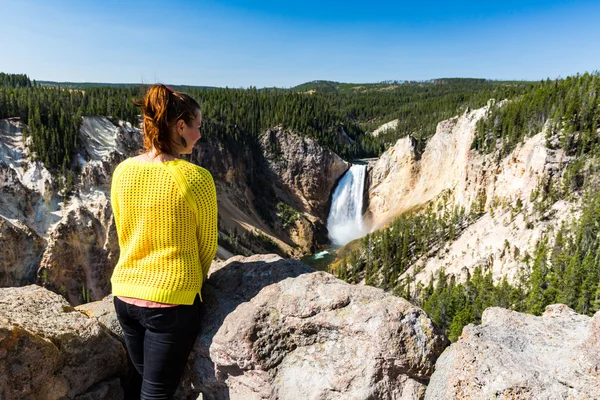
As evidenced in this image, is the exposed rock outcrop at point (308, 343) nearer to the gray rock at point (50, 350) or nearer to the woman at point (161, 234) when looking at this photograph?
the woman at point (161, 234)

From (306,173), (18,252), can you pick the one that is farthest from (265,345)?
(306,173)

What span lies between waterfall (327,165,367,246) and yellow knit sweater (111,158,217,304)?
57.7 metres

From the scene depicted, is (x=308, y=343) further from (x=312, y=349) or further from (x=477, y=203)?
(x=477, y=203)

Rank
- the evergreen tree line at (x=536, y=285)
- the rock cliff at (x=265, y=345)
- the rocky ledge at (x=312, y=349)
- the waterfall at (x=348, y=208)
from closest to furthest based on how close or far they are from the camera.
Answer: the rocky ledge at (x=312, y=349), the rock cliff at (x=265, y=345), the evergreen tree line at (x=536, y=285), the waterfall at (x=348, y=208)

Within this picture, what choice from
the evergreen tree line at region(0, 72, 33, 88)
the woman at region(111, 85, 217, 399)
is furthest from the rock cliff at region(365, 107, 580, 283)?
the evergreen tree line at region(0, 72, 33, 88)

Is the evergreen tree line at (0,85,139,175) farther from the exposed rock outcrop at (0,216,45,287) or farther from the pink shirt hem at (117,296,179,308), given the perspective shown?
the pink shirt hem at (117,296,179,308)

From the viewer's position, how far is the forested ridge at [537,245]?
2653cm

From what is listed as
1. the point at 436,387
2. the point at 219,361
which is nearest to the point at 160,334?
the point at 219,361

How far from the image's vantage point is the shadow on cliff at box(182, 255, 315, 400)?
14.5 ft

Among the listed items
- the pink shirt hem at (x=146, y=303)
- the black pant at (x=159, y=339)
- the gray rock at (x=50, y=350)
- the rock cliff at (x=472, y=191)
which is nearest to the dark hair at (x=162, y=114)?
the pink shirt hem at (x=146, y=303)

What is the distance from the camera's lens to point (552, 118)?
39.1 m

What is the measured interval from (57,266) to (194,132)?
32.7m

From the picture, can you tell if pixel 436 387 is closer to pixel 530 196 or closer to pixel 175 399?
pixel 175 399

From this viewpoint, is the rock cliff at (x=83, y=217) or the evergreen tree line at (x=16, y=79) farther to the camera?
the evergreen tree line at (x=16, y=79)
